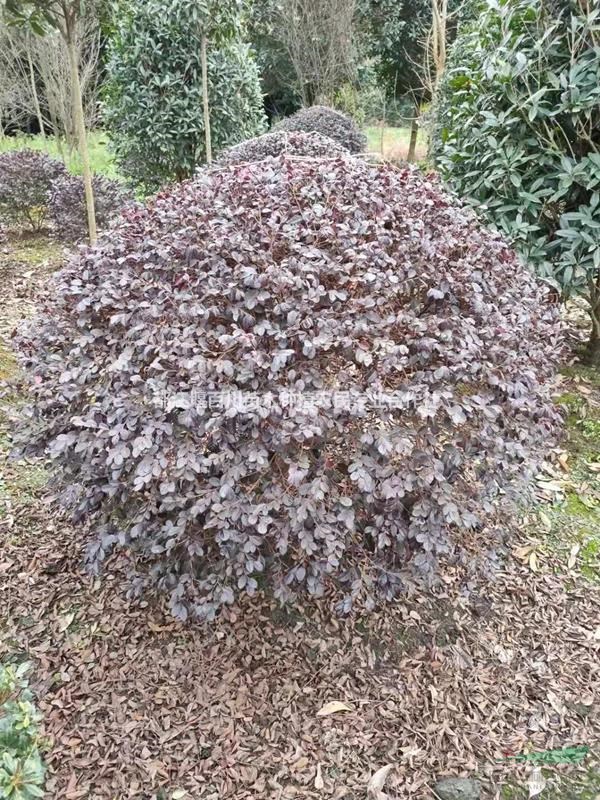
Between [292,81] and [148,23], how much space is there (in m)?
8.15

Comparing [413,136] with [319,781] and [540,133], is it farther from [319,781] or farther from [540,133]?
[319,781]

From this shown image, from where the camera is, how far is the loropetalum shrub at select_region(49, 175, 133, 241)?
19.0ft

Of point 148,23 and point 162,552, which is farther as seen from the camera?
point 148,23

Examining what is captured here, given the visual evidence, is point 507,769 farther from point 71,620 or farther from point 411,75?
point 411,75

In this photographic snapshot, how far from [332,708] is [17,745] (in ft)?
2.97

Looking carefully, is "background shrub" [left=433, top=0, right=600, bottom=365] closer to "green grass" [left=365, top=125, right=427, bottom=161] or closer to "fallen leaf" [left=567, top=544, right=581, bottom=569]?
"fallen leaf" [left=567, top=544, right=581, bottom=569]

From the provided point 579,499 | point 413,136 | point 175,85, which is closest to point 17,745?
point 579,499

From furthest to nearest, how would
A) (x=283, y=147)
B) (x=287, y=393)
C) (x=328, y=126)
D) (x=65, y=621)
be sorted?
(x=328, y=126) → (x=283, y=147) → (x=65, y=621) → (x=287, y=393)

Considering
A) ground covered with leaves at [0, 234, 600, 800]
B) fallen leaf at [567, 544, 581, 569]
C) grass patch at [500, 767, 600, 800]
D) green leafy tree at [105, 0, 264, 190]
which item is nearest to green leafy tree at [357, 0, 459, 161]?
green leafy tree at [105, 0, 264, 190]

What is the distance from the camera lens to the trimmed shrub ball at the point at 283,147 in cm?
435

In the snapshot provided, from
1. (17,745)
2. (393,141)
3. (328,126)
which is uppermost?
(328,126)

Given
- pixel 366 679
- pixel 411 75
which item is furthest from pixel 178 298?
pixel 411 75

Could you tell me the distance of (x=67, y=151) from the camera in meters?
11.4

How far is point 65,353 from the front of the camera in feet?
6.26
